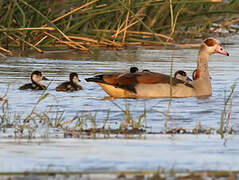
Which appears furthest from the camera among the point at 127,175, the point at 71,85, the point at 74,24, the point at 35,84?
the point at 74,24

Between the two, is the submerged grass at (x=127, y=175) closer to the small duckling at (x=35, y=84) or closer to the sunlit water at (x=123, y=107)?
the sunlit water at (x=123, y=107)

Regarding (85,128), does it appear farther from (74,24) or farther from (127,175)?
(74,24)

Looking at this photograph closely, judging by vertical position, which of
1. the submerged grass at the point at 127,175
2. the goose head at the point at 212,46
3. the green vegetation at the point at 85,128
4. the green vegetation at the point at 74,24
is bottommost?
the submerged grass at the point at 127,175

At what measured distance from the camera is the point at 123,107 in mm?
8945

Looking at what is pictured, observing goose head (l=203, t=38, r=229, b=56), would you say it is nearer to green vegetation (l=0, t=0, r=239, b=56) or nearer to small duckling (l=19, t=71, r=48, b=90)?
green vegetation (l=0, t=0, r=239, b=56)

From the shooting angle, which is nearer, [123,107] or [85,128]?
[85,128]

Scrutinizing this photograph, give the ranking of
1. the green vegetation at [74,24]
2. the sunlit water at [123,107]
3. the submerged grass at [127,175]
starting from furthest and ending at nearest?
1. the green vegetation at [74,24]
2. the sunlit water at [123,107]
3. the submerged grass at [127,175]

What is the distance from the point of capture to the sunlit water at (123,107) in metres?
5.61

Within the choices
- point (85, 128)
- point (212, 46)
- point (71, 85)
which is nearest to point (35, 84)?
point (71, 85)

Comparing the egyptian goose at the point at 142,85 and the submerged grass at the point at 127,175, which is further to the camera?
the egyptian goose at the point at 142,85

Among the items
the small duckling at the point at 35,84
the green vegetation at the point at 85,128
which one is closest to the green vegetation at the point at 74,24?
the small duckling at the point at 35,84

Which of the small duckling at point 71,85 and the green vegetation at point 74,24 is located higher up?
the green vegetation at point 74,24

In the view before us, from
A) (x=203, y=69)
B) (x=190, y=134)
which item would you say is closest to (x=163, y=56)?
(x=203, y=69)

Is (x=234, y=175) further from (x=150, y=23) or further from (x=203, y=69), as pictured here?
(x=150, y=23)
